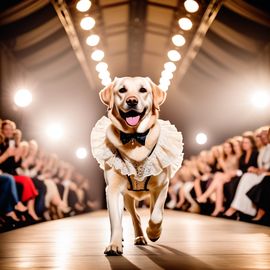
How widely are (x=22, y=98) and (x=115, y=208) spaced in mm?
4814

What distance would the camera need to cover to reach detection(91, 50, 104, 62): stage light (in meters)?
7.71

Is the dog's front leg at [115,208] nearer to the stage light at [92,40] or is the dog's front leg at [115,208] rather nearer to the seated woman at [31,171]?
the seated woman at [31,171]

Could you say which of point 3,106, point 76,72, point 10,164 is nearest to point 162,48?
point 76,72

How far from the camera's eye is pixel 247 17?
5750mm

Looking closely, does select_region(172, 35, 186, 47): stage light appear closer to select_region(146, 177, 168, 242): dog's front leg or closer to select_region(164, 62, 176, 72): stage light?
select_region(164, 62, 176, 72): stage light

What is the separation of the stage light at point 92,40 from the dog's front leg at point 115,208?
4.59 m

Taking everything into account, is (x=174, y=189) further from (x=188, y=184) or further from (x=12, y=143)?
(x=12, y=143)

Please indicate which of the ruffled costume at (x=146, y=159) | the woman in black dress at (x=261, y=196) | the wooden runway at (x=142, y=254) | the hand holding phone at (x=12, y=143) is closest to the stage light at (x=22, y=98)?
the hand holding phone at (x=12, y=143)

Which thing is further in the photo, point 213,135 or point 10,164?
point 213,135

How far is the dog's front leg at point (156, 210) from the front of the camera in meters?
2.71

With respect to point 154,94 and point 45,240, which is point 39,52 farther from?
point 154,94

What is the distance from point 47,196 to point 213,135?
15.9 feet

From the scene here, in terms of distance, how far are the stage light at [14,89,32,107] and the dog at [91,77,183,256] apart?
14.6 ft

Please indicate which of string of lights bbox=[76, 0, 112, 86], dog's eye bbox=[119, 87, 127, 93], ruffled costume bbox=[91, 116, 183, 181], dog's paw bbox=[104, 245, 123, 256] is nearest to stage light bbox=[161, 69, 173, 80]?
string of lights bbox=[76, 0, 112, 86]
